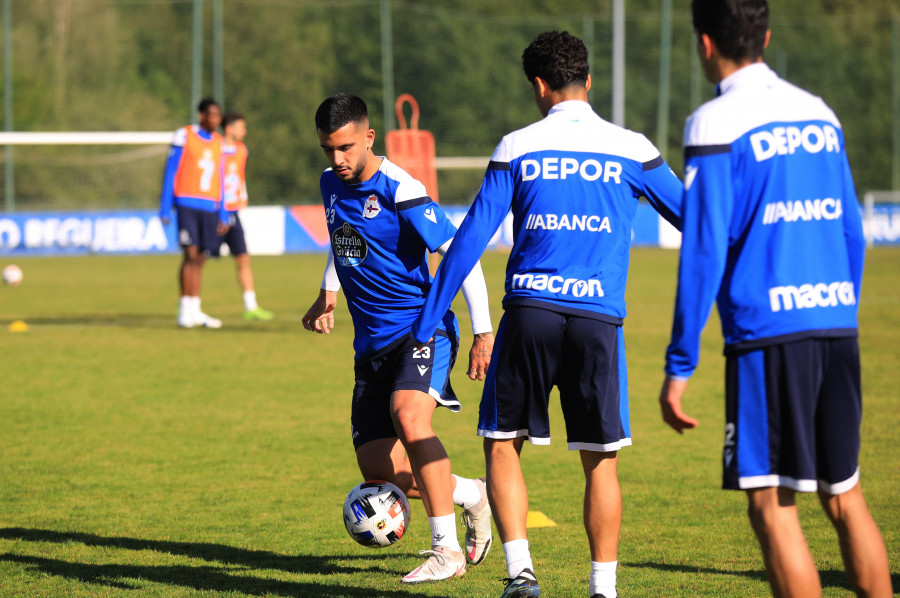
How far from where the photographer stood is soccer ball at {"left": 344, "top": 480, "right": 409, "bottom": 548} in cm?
454

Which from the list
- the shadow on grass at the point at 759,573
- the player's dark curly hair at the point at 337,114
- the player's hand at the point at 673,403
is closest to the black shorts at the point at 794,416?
the player's hand at the point at 673,403

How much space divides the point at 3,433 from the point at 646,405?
4613 millimetres

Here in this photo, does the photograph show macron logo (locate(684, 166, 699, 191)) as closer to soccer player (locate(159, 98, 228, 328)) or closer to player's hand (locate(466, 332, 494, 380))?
player's hand (locate(466, 332, 494, 380))

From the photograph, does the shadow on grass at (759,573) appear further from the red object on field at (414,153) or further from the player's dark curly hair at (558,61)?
the red object on field at (414,153)

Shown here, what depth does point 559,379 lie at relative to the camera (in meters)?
4.09

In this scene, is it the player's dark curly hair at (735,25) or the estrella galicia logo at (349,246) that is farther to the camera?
the estrella galicia logo at (349,246)

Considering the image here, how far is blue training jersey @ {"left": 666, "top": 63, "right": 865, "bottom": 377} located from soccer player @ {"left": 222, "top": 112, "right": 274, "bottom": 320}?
10.8m

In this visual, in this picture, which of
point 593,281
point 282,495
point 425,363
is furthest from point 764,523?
point 282,495

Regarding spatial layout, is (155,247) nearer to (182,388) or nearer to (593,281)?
(182,388)

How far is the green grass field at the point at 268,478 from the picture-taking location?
15.1ft

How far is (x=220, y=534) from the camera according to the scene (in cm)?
526

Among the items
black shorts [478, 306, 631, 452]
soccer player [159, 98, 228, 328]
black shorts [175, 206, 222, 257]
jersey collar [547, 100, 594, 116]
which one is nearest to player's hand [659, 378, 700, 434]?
black shorts [478, 306, 631, 452]

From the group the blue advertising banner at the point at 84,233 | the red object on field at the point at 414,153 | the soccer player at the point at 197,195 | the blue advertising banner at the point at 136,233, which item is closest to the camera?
the soccer player at the point at 197,195

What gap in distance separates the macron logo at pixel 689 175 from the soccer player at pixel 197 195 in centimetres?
1049
